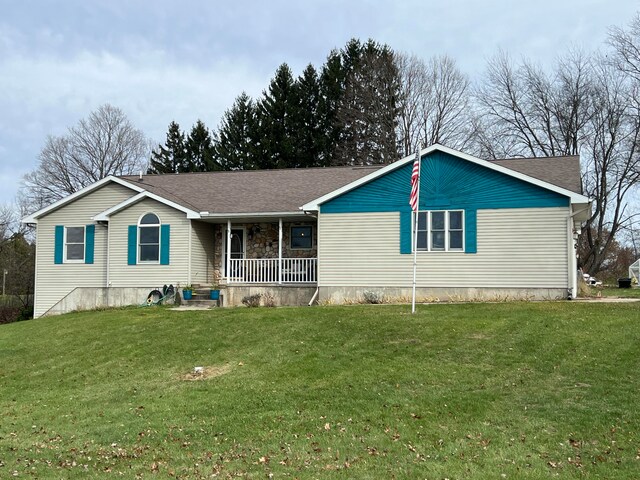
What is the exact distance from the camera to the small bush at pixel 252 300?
63.2ft

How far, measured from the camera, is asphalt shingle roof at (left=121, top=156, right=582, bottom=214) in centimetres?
1916

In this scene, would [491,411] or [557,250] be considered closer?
[491,411]

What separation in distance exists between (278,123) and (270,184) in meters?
19.3

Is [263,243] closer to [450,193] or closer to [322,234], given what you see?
[322,234]

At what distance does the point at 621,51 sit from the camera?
1348 inches

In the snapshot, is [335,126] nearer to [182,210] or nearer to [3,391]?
[182,210]

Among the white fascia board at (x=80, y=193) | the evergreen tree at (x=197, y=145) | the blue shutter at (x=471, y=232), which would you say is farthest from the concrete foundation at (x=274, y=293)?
the evergreen tree at (x=197, y=145)

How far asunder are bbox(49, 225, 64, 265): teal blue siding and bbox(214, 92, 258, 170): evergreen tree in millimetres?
20198

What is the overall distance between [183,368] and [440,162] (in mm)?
10227

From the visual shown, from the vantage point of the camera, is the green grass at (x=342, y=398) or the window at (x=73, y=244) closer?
the green grass at (x=342, y=398)

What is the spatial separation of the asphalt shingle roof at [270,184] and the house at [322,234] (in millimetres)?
77

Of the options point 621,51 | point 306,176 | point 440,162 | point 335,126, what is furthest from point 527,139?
point 440,162

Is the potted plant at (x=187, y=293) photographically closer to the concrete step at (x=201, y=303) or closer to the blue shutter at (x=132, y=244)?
the concrete step at (x=201, y=303)

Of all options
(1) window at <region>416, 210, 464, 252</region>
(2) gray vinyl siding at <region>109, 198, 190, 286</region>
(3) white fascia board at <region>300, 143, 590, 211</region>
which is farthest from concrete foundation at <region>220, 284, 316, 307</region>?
(1) window at <region>416, 210, 464, 252</region>
